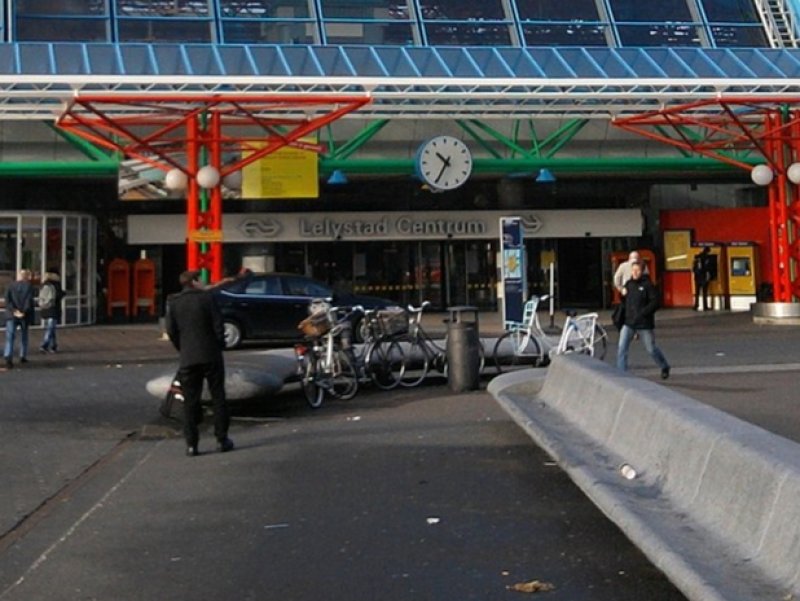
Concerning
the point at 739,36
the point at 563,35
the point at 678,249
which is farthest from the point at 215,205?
the point at 678,249

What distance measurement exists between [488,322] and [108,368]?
40.7 feet

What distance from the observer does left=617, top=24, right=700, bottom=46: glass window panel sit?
25.6 meters

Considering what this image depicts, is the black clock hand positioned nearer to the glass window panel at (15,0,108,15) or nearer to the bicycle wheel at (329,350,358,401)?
the glass window panel at (15,0,108,15)

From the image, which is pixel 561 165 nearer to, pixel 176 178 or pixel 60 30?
pixel 176 178

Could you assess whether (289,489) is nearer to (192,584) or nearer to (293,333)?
(192,584)

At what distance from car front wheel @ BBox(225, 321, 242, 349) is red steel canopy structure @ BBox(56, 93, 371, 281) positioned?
1.72 meters

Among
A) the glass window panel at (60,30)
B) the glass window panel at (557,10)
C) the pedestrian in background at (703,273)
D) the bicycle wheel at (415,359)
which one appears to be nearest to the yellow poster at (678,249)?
the pedestrian in background at (703,273)

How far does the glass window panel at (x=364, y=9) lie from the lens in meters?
25.5

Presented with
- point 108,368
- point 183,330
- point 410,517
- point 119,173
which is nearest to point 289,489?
point 410,517

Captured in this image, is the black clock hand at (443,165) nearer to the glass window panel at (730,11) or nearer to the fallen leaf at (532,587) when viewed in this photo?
the glass window panel at (730,11)

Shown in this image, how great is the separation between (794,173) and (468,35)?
846 cm

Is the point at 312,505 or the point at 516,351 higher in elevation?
the point at 516,351

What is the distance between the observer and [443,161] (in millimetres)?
24719

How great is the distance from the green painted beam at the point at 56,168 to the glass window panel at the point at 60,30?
301 centimetres
